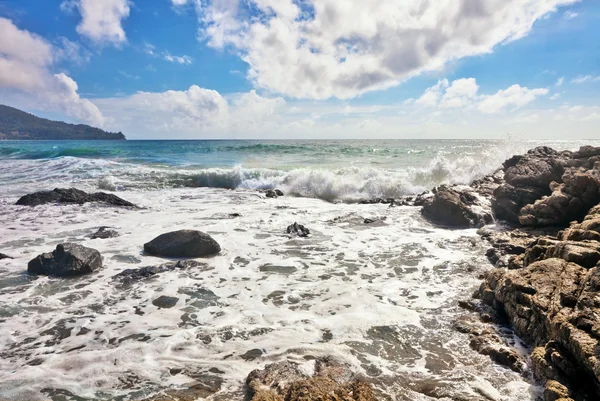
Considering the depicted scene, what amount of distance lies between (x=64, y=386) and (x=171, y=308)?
215 cm

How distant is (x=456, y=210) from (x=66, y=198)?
15.6 metres

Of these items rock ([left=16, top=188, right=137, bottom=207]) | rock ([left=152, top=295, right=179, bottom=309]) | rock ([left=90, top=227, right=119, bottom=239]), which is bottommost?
rock ([left=152, top=295, right=179, bottom=309])

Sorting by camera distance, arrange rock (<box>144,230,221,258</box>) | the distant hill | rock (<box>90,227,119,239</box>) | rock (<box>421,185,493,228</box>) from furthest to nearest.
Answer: the distant hill, rock (<box>421,185,493,228</box>), rock (<box>90,227,119,239</box>), rock (<box>144,230,221,258</box>)

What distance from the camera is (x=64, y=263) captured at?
302 inches

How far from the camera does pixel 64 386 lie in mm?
4250

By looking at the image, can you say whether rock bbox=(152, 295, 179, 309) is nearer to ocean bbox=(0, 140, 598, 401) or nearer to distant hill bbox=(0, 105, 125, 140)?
ocean bbox=(0, 140, 598, 401)

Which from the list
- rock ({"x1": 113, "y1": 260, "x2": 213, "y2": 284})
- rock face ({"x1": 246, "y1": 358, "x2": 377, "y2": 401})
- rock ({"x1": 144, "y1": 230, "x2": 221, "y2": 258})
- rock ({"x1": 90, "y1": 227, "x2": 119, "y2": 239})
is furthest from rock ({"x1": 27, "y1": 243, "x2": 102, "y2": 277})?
rock face ({"x1": 246, "y1": 358, "x2": 377, "y2": 401})

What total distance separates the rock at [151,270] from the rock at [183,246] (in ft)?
1.67

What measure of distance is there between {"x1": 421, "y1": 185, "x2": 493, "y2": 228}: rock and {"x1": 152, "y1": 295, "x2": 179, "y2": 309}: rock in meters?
9.54

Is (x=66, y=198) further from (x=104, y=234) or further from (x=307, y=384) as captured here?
A: (x=307, y=384)

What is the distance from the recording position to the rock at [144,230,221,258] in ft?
29.3

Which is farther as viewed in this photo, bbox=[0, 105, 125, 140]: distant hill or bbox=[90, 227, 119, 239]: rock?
bbox=[0, 105, 125, 140]: distant hill

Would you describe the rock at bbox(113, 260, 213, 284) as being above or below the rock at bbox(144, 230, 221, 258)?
below

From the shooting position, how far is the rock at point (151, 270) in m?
7.53
